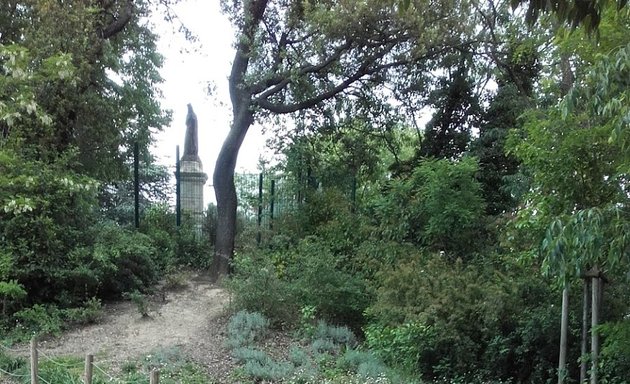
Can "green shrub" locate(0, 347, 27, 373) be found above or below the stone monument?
below

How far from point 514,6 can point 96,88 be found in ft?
38.9

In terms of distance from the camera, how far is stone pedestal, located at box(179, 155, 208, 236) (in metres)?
16.0

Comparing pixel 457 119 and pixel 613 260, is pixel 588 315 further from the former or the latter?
pixel 457 119

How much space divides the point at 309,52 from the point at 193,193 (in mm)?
5121

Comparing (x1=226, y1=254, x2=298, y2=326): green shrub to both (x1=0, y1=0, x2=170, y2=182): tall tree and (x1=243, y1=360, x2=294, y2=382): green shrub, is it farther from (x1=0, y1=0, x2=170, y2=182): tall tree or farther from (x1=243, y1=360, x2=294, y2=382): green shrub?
(x1=0, y1=0, x2=170, y2=182): tall tree

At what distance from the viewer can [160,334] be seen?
10.1m

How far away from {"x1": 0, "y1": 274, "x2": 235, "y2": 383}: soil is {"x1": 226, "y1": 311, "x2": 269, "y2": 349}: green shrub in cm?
20

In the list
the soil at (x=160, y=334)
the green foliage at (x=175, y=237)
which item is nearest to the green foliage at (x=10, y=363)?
the soil at (x=160, y=334)

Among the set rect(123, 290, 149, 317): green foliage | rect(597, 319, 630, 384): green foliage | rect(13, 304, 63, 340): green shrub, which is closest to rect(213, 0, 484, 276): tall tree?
rect(123, 290, 149, 317): green foliage

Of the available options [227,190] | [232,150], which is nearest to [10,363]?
[227,190]

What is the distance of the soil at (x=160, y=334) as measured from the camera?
352 inches

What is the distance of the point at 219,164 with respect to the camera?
48.5ft

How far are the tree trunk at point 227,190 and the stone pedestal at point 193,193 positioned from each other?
1149 mm

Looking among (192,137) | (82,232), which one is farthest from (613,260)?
(192,137)
